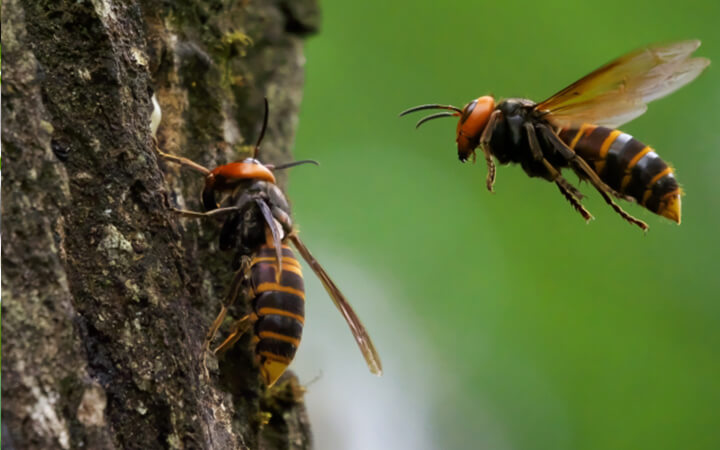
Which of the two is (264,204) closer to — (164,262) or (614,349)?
(164,262)

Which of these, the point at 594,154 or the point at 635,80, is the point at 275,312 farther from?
the point at 635,80

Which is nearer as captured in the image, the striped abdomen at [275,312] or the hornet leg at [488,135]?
the striped abdomen at [275,312]

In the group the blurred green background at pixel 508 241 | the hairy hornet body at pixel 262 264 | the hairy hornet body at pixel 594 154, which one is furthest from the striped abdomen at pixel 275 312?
the blurred green background at pixel 508 241

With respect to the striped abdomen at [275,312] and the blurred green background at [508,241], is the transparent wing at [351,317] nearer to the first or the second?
the striped abdomen at [275,312]

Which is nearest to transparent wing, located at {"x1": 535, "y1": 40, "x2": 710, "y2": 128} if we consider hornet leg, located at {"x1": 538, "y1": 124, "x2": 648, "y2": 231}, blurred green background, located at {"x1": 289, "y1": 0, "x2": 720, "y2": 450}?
hornet leg, located at {"x1": 538, "y1": 124, "x2": 648, "y2": 231}

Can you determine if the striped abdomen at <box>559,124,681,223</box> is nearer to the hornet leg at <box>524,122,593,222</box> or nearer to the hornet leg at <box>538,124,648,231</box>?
the hornet leg at <box>538,124,648,231</box>

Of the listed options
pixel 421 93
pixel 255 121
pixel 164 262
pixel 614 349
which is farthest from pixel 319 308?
pixel 164 262

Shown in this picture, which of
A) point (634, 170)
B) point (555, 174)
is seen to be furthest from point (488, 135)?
point (634, 170)
